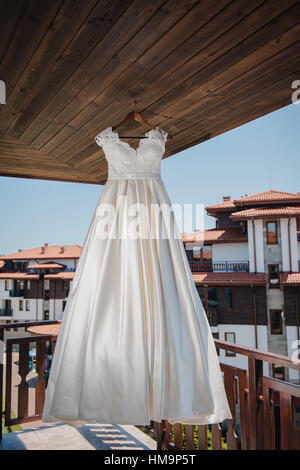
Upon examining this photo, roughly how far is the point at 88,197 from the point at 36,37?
24474 millimetres

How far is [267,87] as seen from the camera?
1433 millimetres

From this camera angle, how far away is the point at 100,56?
1.23 metres

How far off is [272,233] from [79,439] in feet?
31.9

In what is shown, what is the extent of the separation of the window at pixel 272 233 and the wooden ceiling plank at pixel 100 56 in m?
9.61

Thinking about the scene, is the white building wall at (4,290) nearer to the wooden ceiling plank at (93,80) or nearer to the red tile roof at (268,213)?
the red tile roof at (268,213)

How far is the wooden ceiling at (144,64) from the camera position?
1015mm

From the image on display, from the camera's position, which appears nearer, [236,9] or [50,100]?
[236,9]

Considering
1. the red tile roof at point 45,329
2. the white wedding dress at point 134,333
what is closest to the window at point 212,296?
the red tile roof at point 45,329

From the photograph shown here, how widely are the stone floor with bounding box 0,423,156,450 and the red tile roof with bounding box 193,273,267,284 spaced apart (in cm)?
818

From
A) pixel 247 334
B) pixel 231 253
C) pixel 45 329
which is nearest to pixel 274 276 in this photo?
pixel 231 253

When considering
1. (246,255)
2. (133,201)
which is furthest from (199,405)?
(246,255)

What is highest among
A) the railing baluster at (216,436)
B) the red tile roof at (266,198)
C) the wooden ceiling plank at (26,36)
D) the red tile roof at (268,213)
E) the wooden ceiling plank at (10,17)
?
the red tile roof at (266,198)

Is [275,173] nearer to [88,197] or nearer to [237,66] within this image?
[88,197]

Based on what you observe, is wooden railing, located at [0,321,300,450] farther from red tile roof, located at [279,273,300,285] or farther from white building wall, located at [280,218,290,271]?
white building wall, located at [280,218,290,271]
